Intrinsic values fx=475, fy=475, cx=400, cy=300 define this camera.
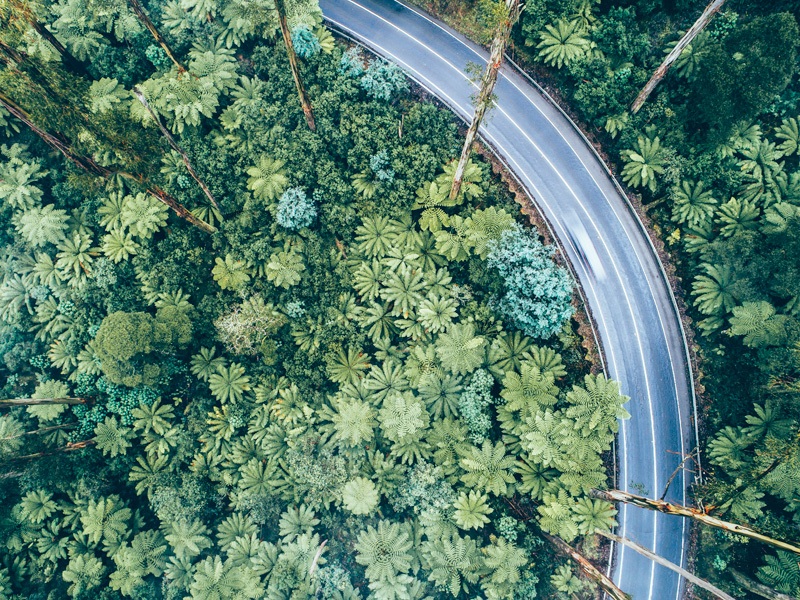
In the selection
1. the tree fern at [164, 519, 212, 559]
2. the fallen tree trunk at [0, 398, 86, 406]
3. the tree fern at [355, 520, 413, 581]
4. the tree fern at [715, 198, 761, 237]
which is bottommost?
the tree fern at [164, 519, 212, 559]

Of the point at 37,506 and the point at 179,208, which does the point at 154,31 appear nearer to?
the point at 179,208

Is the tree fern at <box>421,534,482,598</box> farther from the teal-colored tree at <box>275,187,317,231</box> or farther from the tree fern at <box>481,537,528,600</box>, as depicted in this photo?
the teal-colored tree at <box>275,187,317,231</box>

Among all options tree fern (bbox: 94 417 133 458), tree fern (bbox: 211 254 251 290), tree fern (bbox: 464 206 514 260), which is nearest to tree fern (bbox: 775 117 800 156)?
tree fern (bbox: 464 206 514 260)

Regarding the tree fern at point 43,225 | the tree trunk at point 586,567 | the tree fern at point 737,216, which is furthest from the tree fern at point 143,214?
the tree fern at point 737,216

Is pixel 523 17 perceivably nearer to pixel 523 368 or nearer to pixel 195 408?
pixel 523 368

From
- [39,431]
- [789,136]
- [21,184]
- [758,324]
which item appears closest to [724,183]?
[789,136]

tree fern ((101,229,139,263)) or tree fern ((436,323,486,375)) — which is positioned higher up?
tree fern ((101,229,139,263))

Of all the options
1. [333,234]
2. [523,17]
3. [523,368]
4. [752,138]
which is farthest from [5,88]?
[752,138]
